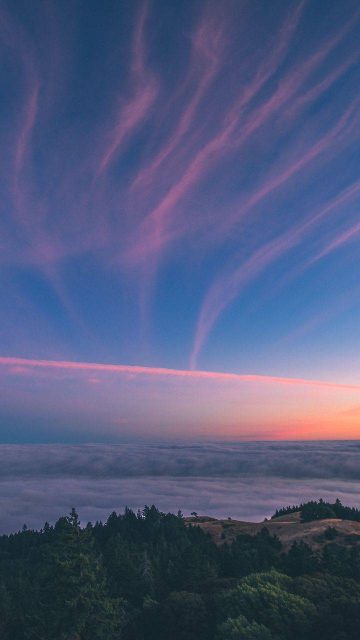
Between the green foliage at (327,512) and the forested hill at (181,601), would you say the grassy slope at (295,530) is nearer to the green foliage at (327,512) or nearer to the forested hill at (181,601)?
the green foliage at (327,512)

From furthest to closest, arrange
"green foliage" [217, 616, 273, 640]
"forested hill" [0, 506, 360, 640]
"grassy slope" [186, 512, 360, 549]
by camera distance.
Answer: "grassy slope" [186, 512, 360, 549] → "forested hill" [0, 506, 360, 640] → "green foliage" [217, 616, 273, 640]

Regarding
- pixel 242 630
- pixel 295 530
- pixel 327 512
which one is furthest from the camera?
pixel 327 512

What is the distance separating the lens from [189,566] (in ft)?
259

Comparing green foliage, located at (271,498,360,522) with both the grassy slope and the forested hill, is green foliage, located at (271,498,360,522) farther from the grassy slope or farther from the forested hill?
the forested hill

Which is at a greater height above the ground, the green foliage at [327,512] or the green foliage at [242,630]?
the green foliage at [242,630]

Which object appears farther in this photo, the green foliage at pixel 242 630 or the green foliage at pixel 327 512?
the green foliage at pixel 327 512

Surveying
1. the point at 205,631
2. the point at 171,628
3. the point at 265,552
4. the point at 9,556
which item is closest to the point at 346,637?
the point at 205,631

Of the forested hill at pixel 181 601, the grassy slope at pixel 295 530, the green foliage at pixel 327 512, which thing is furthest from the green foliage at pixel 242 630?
the green foliage at pixel 327 512

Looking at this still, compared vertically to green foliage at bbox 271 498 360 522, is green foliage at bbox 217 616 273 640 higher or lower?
higher

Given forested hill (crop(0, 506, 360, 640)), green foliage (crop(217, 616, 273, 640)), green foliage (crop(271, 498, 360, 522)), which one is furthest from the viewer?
green foliage (crop(271, 498, 360, 522))

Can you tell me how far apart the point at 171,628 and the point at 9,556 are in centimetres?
15373

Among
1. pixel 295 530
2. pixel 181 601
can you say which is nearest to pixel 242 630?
pixel 181 601

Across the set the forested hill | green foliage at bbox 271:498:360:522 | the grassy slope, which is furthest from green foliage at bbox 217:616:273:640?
green foliage at bbox 271:498:360:522

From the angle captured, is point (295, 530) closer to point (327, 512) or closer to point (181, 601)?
point (327, 512)
